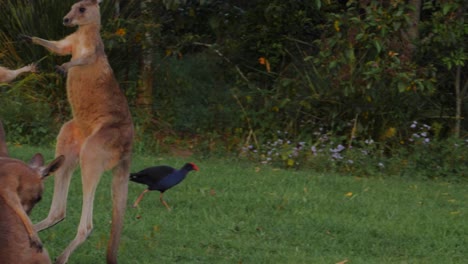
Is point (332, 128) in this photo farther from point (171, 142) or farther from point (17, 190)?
point (17, 190)

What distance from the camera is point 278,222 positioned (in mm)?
8539

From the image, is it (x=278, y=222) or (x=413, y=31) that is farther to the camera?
(x=413, y=31)

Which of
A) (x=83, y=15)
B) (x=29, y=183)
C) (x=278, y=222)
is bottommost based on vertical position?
(x=278, y=222)

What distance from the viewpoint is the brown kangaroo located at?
5.46 meters

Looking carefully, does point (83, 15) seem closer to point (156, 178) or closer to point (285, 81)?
point (156, 178)

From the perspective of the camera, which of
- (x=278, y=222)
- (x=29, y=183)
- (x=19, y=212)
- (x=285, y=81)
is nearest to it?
(x=19, y=212)

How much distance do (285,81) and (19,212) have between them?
820 centimetres

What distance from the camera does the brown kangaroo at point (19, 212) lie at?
546 cm

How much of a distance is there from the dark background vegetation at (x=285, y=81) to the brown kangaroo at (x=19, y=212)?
6623 millimetres

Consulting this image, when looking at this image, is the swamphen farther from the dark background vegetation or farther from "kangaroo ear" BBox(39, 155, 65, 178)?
the dark background vegetation

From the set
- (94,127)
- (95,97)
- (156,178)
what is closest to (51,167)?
(94,127)

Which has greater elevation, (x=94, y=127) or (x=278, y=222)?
(x=94, y=127)

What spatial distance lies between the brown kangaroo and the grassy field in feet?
4.96

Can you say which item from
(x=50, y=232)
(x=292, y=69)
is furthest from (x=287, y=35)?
(x=50, y=232)
